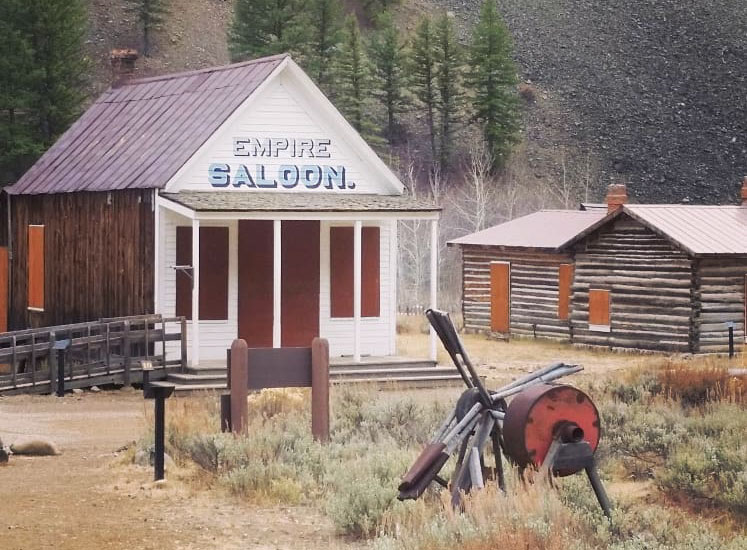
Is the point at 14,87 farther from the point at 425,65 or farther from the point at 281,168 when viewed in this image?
the point at 281,168

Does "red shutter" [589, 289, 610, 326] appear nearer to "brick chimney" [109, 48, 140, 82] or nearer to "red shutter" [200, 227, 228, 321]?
"red shutter" [200, 227, 228, 321]

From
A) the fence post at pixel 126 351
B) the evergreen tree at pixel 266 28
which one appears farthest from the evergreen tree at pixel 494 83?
the fence post at pixel 126 351

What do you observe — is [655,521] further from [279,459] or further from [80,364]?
[80,364]

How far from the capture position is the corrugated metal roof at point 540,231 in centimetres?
3431

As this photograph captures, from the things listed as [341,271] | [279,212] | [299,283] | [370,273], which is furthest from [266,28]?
[279,212]

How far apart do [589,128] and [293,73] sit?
60463mm

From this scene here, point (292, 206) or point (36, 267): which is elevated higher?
point (292, 206)

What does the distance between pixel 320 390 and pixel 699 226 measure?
1829 cm

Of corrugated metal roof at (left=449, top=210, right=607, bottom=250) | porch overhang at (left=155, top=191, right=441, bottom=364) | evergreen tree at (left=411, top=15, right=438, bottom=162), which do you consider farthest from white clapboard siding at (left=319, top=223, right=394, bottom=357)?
evergreen tree at (left=411, top=15, right=438, bottom=162)

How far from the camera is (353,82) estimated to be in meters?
65.4

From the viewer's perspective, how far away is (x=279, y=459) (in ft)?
44.2

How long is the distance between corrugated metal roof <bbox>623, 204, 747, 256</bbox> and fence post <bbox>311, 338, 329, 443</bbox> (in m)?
16.1

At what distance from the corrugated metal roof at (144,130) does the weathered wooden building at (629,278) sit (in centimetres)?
939

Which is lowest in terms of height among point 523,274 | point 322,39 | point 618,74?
point 523,274
